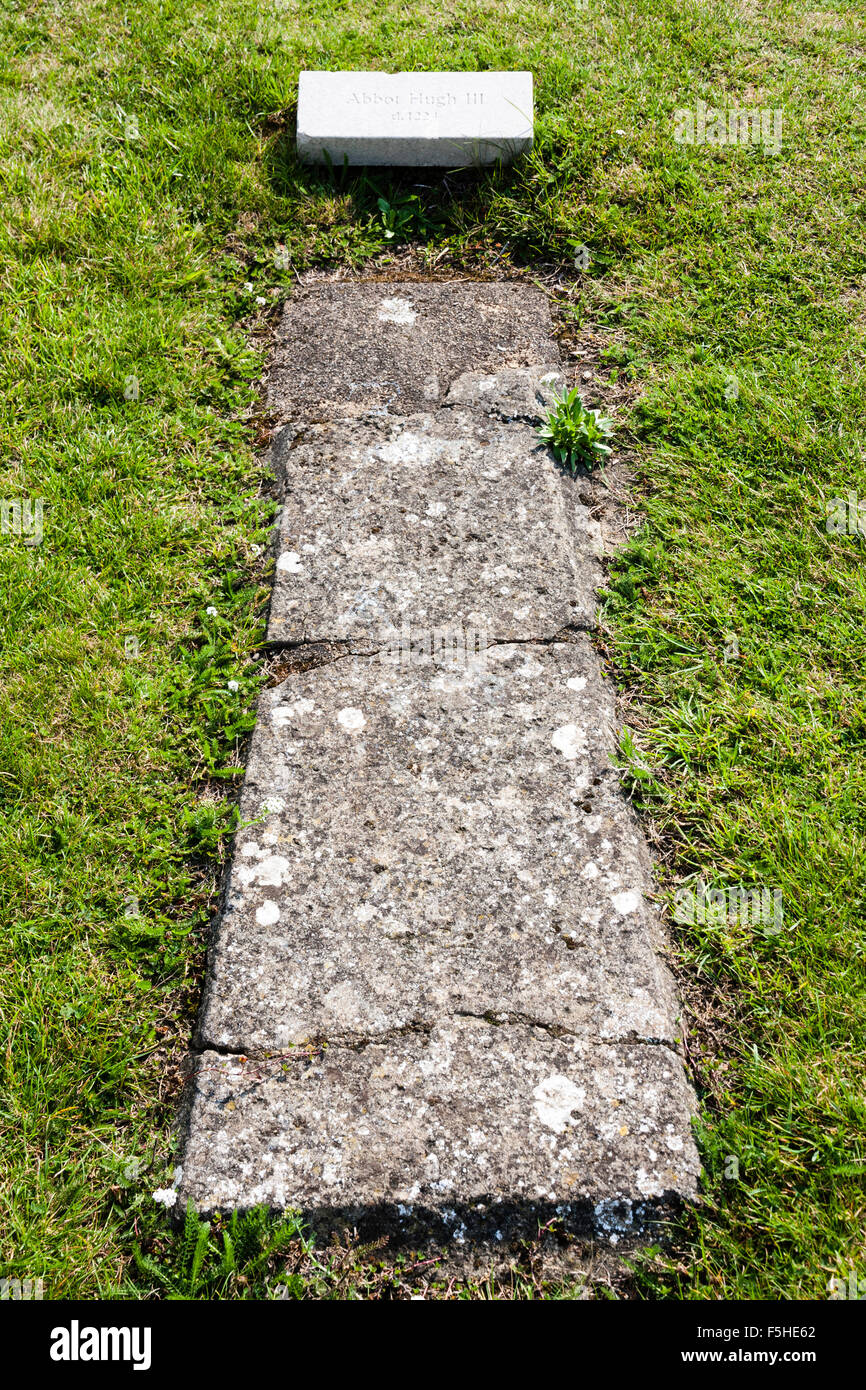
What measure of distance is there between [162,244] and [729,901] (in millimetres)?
3070

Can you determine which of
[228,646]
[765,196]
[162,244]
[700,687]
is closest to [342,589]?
[228,646]

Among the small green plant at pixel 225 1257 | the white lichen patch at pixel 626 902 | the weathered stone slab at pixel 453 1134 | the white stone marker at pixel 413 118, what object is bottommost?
the small green plant at pixel 225 1257

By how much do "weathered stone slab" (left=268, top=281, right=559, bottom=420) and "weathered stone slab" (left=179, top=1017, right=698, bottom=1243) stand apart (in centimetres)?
202

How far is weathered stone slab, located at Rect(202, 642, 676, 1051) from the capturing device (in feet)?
6.52

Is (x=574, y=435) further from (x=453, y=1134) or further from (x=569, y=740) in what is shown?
(x=453, y=1134)

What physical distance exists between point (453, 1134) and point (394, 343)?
8.31 ft

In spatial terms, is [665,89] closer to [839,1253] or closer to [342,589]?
[342,589]

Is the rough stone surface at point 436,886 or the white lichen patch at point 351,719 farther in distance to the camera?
the white lichen patch at point 351,719

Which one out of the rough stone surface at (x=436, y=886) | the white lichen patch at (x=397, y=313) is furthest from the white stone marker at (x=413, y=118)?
the rough stone surface at (x=436, y=886)

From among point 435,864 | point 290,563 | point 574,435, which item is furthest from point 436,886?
point 574,435

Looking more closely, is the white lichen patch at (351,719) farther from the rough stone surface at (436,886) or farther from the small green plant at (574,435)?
the small green plant at (574,435)

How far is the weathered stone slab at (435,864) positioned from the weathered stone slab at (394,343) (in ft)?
3.57

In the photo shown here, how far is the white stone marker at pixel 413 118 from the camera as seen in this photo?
142 inches

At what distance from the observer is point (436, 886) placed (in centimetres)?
213
